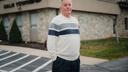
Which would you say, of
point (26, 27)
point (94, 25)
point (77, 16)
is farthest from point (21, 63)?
point (94, 25)

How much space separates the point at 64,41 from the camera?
530cm

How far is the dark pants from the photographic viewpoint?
539 cm

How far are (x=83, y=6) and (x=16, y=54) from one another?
10531 millimetres

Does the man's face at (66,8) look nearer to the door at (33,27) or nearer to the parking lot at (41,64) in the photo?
the parking lot at (41,64)

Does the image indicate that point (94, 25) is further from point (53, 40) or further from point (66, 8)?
point (53, 40)

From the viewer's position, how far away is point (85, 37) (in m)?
28.1

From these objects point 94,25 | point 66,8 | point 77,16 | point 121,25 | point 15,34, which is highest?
point 66,8

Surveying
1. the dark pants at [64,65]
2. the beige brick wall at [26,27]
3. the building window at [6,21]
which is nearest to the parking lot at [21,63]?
the dark pants at [64,65]

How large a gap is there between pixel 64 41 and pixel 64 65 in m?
0.42

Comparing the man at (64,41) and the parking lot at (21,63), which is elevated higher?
the man at (64,41)

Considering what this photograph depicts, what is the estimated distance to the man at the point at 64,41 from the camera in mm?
5316

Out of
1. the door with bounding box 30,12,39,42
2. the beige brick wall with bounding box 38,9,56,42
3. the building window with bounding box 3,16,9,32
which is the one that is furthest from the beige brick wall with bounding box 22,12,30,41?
the building window with bounding box 3,16,9,32

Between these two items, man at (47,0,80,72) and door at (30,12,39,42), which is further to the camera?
door at (30,12,39,42)

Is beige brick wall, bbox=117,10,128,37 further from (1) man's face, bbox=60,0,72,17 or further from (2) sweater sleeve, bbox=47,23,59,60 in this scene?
(2) sweater sleeve, bbox=47,23,59,60
